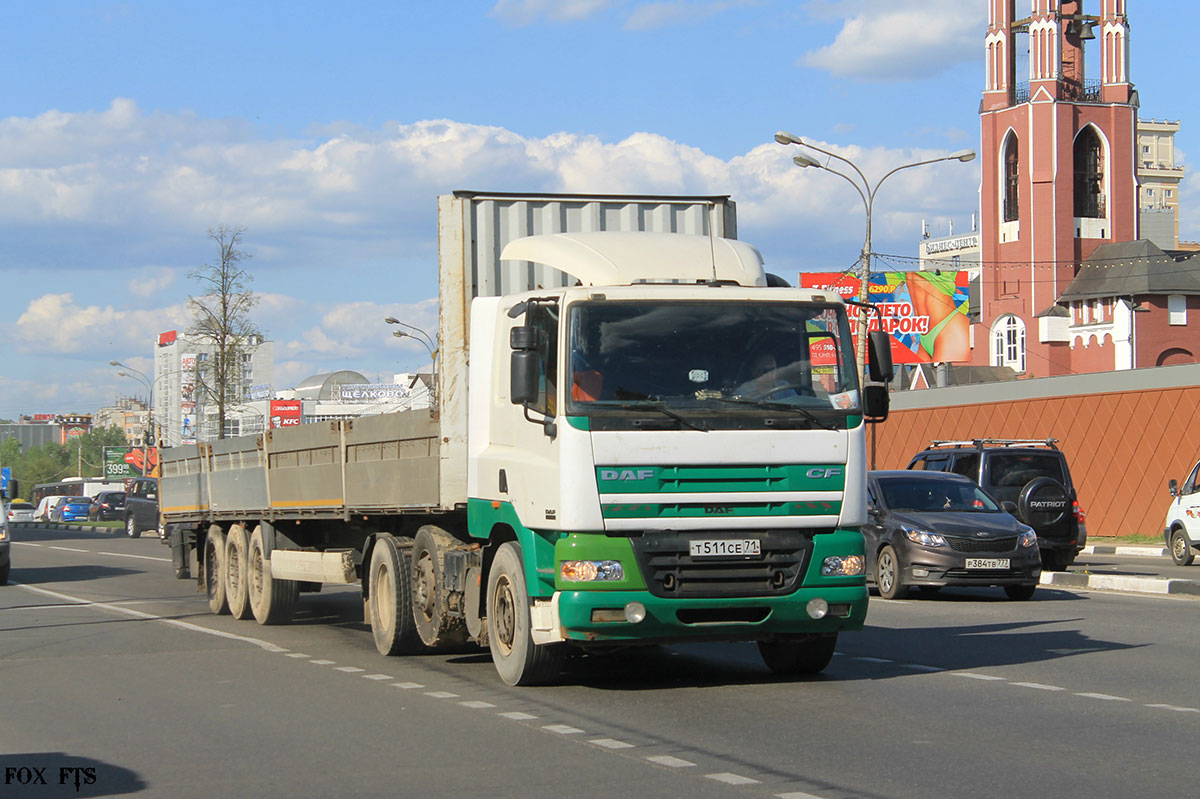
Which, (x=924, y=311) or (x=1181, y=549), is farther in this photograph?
(x=924, y=311)

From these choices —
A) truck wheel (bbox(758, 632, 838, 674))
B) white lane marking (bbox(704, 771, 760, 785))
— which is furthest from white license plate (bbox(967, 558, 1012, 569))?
white lane marking (bbox(704, 771, 760, 785))

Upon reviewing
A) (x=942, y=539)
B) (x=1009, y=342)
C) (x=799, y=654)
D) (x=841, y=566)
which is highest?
(x=1009, y=342)

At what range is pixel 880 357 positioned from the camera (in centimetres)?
1026

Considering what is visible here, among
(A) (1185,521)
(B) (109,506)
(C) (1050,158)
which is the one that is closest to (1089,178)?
(C) (1050,158)

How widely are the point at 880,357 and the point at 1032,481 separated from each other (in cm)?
1312

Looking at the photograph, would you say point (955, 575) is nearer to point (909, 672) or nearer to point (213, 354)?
point (909, 672)

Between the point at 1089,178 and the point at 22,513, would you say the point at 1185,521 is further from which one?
the point at 1089,178

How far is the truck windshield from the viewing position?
31.9ft

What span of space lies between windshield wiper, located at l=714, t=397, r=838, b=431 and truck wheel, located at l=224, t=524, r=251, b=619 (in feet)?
29.8

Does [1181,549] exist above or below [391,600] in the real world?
below

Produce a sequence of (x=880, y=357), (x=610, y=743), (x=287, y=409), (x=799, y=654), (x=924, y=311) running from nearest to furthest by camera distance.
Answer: (x=610, y=743) < (x=880, y=357) < (x=799, y=654) < (x=924, y=311) < (x=287, y=409)

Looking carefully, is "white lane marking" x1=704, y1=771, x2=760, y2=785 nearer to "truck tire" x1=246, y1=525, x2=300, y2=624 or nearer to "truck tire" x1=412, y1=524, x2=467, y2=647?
"truck tire" x1=412, y1=524, x2=467, y2=647

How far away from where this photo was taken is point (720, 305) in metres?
10.1

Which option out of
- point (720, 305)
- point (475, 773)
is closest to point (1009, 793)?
point (475, 773)
